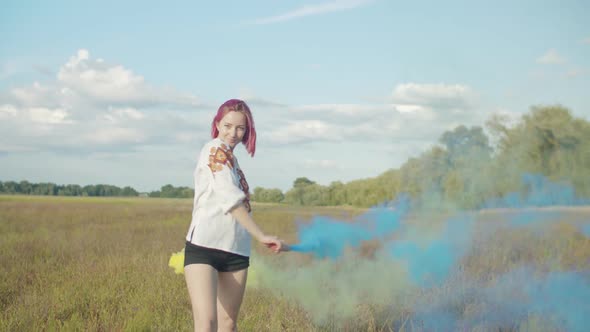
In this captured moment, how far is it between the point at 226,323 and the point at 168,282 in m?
3.37

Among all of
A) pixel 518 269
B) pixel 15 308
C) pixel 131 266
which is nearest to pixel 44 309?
pixel 15 308

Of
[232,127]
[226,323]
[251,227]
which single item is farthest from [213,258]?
[232,127]

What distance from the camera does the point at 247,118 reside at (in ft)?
11.9

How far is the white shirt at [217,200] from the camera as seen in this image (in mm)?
3371

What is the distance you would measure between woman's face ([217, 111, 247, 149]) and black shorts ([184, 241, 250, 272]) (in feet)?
2.27

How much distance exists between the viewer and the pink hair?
141 inches

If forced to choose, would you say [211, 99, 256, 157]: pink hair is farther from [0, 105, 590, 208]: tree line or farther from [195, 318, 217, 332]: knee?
[0, 105, 590, 208]: tree line

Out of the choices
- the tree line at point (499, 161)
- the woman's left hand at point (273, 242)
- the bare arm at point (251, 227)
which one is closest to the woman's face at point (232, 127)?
the bare arm at point (251, 227)

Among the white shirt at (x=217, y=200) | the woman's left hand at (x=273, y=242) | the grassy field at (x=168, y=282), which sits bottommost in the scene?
the grassy field at (x=168, y=282)

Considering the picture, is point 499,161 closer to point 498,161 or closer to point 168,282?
point 498,161

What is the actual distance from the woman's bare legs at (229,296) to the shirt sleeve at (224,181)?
1.65ft

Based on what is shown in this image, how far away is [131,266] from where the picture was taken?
26.9 ft

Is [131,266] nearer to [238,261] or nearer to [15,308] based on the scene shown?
[15,308]

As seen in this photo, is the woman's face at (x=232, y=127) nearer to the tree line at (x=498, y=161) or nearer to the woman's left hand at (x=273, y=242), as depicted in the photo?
the woman's left hand at (x=273, y=242)
